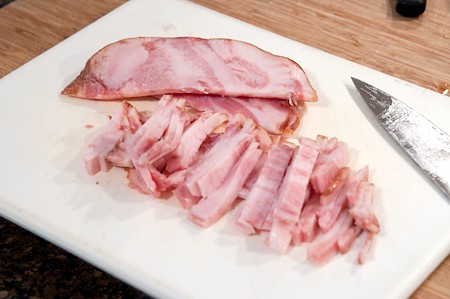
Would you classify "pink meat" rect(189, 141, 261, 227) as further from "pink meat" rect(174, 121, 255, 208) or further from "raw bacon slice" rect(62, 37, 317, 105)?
"raw bacon slice" rect(62, 37, 317, 105)

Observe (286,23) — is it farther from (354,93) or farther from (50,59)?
(50,59)

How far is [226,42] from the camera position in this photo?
8.11 ft

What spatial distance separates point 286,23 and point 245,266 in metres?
1.53

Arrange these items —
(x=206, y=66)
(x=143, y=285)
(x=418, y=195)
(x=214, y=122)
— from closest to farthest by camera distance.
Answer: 1. (x=143, y=285)
2. (x=418, y=195)
3. (x=214, y=122)
4. (x=206, y=66)

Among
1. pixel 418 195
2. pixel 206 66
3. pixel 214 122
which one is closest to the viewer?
pixel 418 195

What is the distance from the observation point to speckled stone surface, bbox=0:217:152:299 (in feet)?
6.83

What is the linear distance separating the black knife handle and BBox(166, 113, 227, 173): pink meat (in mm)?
1269

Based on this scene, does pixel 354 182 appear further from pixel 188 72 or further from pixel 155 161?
pixel 188 72

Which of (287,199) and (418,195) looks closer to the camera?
(287,199)

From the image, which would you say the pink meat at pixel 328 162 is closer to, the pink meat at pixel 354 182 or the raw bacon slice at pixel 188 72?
the pink meat at pixel 354 182

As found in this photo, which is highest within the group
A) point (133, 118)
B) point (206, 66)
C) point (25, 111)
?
point (206, 66)

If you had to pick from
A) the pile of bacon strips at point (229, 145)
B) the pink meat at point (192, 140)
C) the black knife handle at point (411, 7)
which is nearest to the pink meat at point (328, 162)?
the pile of bacon strips at point (229, 145)

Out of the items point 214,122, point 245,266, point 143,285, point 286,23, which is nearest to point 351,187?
point 245,266

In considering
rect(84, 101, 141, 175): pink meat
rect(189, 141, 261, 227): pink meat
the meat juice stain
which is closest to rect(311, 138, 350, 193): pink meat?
rect(189, 141, 261, 227): pink meat
